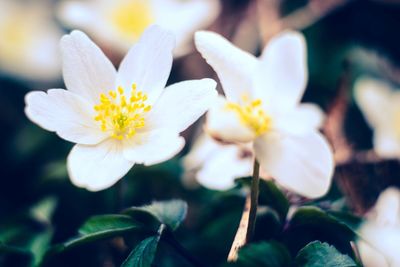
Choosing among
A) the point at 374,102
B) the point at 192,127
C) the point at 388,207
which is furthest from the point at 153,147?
the point at 374,102

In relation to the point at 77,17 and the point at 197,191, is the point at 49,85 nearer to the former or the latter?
the point at 77,17

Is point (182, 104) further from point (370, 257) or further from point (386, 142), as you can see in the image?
point (386, 142)

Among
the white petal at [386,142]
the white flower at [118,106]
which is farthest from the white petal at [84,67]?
the white petal at [386,142]

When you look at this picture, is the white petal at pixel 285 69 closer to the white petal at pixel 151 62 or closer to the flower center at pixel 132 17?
the white petal at pixel 151 62

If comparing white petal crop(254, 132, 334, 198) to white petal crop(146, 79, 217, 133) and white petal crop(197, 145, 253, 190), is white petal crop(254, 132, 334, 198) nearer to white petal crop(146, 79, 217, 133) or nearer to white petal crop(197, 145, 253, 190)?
white petal crop(146, 79, 217, 133)

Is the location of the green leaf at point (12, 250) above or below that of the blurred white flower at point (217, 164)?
above

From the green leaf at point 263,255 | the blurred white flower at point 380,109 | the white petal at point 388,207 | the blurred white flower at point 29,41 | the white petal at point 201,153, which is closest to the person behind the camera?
the green leaf at point 263,255

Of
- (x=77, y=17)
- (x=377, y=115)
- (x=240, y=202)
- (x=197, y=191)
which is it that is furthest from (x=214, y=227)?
(x=77, y=17)

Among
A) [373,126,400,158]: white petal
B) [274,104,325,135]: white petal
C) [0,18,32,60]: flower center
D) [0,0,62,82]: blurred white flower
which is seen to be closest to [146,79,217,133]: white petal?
[274,104,325,135]: white petal
